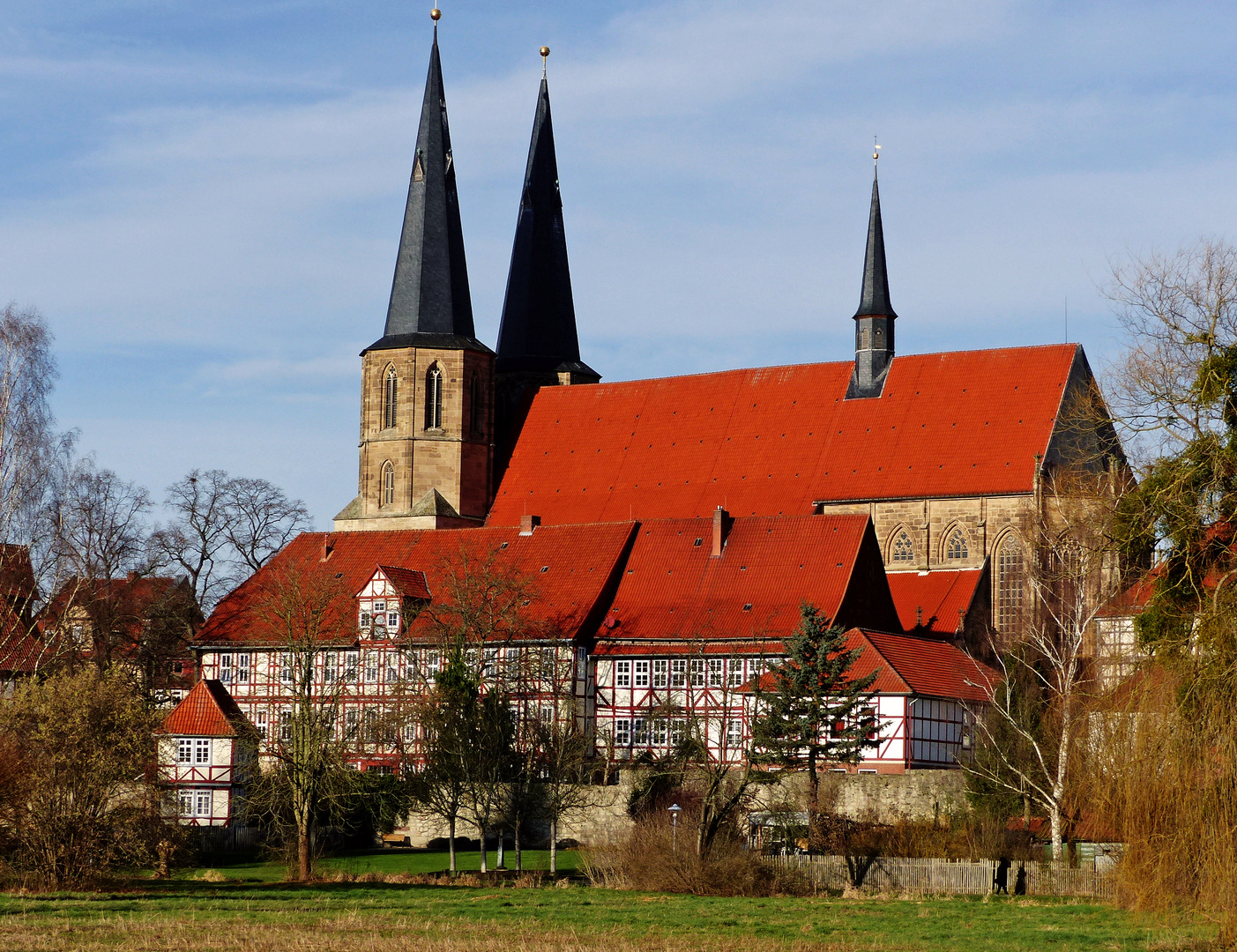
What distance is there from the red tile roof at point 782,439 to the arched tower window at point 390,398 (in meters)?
3.83

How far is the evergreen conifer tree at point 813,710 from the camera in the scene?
120ft

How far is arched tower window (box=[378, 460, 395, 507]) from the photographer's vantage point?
57.3m

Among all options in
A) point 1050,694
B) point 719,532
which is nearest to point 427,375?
point 719,532

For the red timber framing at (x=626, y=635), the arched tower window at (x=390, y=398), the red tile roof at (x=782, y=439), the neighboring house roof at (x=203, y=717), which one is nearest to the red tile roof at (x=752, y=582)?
the red timber framing at (x=626, y=635)

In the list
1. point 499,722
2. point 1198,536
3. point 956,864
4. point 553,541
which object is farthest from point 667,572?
point 1198,536

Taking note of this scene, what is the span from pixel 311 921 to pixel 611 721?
20851mm

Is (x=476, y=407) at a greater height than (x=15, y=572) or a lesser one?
greater

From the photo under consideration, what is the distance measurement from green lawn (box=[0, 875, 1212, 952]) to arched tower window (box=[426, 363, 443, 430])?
28029 millimetres

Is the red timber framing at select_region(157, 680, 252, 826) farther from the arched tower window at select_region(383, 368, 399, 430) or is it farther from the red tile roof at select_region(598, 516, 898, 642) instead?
the arched tower window at select_region(383, 368, 399, 430)

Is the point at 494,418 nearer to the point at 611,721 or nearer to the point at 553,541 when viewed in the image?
the point at 553,541

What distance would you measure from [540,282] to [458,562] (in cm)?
1690

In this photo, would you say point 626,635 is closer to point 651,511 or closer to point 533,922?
point 651,511

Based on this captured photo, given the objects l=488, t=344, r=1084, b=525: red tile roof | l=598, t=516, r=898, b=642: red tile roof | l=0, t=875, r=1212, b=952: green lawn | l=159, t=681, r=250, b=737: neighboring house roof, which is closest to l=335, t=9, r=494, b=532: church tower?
l=488, t=344, r=1084, b=525: red tile roof

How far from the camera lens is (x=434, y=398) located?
189 feet
